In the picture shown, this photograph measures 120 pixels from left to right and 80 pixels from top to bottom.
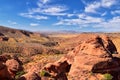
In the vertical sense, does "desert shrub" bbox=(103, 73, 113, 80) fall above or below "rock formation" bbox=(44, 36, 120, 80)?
below

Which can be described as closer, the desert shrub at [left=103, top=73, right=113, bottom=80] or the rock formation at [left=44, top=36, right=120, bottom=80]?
the desert shrub at [left=103, top=73, right=113, bottom=80]

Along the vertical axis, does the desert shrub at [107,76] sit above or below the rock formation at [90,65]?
below

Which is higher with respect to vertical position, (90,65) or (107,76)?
(90,65)

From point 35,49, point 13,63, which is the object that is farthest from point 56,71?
point 35,49

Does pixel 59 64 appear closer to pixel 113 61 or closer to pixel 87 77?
pixel 87 77

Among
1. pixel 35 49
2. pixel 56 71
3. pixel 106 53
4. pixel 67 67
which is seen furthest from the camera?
pixel 35 49

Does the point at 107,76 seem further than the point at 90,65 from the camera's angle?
No

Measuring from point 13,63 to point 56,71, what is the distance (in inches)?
256

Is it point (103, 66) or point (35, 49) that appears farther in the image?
point (35, 49)

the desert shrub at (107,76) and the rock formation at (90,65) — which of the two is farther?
the rock formation at (90,65)

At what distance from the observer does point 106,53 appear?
39.6 m

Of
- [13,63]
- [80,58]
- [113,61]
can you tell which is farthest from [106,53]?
[13,63]

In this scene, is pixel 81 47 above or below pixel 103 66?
above

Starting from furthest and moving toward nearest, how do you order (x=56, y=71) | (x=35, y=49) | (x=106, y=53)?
(x=35, y=49)
(x=106, y=53)
(x=56, y=71)
